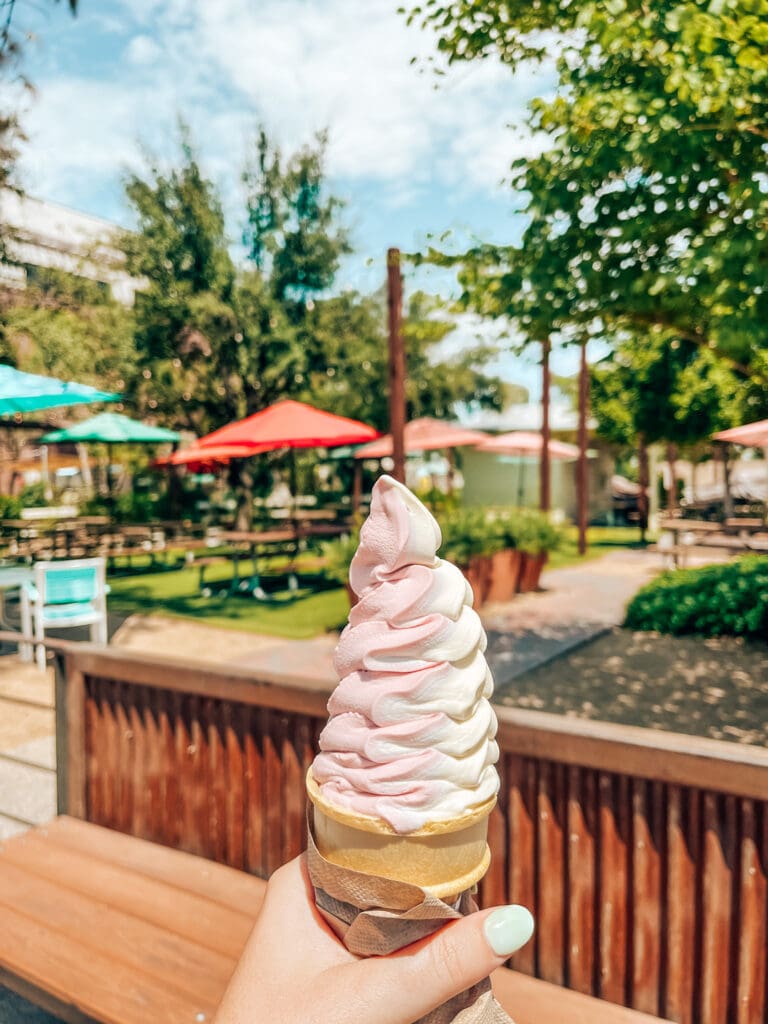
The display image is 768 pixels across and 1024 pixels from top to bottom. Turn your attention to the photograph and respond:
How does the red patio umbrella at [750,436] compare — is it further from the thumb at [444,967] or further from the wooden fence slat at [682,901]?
the thumb at [444,967]

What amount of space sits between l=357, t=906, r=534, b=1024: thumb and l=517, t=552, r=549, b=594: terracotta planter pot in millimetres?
10549

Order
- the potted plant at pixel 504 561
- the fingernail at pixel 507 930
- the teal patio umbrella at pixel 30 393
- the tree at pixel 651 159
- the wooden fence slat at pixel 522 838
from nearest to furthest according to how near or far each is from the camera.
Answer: the fingernail at pixel 507 930
the wooden fence slat at pixel 522 838
the tree at pixel 651 159
the teal patio umbrella at pixel 30 393
the potted plant at pixel 504 561

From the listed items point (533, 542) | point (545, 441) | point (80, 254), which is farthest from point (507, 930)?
point (80, 254)

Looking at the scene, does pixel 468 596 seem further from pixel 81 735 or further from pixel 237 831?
pixel 81 735

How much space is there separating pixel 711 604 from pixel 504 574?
3.11 metres

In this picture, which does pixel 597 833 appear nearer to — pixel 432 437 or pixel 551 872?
pixel 551 872

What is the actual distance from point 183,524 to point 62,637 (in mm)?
6850

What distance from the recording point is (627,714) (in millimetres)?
6066

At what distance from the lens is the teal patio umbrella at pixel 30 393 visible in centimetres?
688

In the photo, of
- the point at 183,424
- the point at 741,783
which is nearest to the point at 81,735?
the point at 741,783

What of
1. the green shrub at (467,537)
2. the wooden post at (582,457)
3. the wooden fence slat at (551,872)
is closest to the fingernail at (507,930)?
the wooden fence slat at (551,872)

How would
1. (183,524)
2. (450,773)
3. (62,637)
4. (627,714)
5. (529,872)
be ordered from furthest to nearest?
(183,524), (62,637), (627,714), (529,872), (450,773)

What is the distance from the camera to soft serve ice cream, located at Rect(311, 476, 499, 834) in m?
1.34

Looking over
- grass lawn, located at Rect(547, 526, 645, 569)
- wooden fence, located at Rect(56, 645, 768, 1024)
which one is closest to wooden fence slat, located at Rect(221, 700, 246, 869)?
wooden fence, located at Rect(56, 645, 768, 1024)
